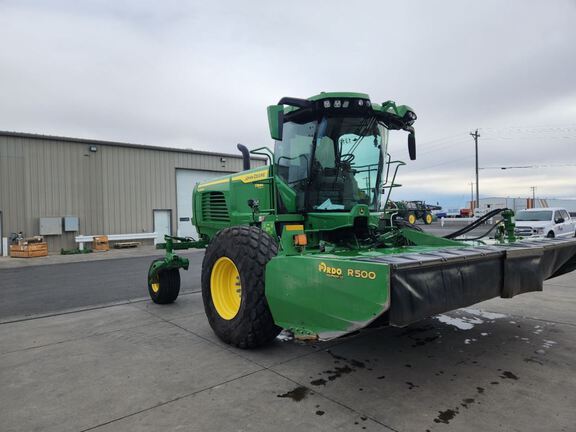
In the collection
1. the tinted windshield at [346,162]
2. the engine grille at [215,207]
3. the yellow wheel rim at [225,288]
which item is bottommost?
the yellow wheel rim at [225,288]

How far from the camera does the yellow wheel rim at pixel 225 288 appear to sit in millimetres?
4207

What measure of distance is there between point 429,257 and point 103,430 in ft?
8.17

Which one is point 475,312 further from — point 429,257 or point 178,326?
point 178,326

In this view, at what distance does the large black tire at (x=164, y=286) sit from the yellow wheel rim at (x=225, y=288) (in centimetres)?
199

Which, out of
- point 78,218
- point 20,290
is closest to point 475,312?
point 20,290

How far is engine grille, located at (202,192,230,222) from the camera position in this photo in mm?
5613

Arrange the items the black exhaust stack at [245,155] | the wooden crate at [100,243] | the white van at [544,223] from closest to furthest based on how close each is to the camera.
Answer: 1. the black exhaust stack at [245,155]
2. the white van at [544,223]
3. the wooden crate at [100,243]

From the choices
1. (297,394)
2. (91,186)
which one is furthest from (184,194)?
(297,394)

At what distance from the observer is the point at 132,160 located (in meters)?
18.0

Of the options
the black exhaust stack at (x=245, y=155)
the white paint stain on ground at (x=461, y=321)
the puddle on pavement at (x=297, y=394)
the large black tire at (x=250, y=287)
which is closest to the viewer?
the puddle on pavement at (x=297, y=394)

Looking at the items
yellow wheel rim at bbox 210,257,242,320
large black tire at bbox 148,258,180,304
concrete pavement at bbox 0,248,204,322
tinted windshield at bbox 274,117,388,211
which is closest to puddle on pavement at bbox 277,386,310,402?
yellow wheel rim at bbox 210,257,242,320

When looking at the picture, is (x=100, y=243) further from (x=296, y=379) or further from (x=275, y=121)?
(x=296, y=379)

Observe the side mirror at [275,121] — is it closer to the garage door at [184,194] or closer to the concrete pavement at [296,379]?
the concrete pavement at [296,379]

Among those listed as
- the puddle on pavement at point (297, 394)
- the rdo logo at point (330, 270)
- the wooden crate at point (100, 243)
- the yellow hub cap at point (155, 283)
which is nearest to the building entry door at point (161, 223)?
the wooden crate at point (100, 243)
